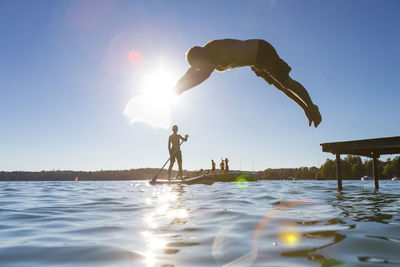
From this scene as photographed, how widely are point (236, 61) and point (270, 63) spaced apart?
0.81 metres

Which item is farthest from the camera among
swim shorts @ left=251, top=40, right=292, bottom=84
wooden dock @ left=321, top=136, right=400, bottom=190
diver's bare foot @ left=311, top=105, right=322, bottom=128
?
wooden dock @ left=321, top=136, right=400, bottom=190

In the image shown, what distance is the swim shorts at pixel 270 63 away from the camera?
4730mm

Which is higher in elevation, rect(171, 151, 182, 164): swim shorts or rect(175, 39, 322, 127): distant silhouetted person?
rect(175, 39, 322, 127): distant silhouetted person

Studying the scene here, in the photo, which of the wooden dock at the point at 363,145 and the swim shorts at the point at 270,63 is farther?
the wooden dock at the point at 363,145

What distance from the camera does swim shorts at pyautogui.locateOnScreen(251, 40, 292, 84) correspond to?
473 centimetres

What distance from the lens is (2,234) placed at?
3.03m

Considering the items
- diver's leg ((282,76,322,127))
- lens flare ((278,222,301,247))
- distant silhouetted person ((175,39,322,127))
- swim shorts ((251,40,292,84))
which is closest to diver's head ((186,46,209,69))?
distant silhouetted person ((175,39,322,127))

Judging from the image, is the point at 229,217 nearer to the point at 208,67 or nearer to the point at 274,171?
the point at 208,67

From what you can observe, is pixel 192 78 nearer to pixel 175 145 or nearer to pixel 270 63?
pixel 270 63

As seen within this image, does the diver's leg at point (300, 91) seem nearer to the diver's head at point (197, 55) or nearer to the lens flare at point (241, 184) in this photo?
the diver's head at point (197, 55)

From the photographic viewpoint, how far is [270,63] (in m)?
4.92

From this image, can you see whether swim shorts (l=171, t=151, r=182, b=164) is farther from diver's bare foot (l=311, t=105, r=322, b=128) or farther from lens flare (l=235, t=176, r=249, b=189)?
diver's bare foot (l=311, t=105, r=322, b=128)

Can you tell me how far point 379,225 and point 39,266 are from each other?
342 centimetres

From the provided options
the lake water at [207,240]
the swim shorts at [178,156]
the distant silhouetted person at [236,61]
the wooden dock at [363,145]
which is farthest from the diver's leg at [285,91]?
the swim shorts at [178,156]
